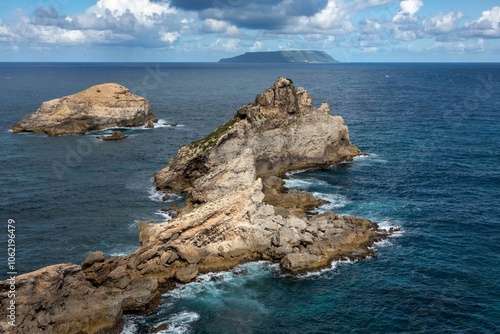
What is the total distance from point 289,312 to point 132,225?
1156 inches

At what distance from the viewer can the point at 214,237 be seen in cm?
5488

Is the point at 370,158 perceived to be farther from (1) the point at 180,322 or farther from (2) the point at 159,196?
(1) the point at 180,322

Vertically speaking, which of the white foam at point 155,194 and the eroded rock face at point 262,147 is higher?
the eroded rock face at point 262,147

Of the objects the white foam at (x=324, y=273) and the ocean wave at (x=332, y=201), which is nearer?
the white foam at (x=324, y=273)

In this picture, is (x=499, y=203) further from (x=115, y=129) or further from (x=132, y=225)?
(x=115, y=129)

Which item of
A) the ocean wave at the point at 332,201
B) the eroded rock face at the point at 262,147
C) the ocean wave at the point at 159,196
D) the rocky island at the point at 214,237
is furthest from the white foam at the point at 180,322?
the ocean wave at the point at 159,196

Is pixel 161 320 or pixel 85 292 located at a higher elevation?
pixel 85 292

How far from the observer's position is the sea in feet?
144

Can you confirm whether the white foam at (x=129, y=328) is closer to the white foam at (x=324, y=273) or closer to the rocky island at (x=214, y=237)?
the rocky island at (x=214, y=237)

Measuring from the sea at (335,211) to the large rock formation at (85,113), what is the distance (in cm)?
652

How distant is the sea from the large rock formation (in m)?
6.52

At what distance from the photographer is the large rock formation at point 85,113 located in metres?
123

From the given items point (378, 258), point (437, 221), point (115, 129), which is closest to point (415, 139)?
point (437, 221)

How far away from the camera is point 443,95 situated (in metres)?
197
